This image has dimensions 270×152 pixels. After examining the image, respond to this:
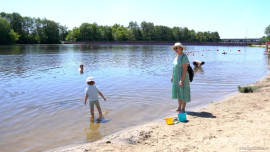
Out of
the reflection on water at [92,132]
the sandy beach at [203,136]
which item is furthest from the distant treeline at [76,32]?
the sandy beach at [203,136]

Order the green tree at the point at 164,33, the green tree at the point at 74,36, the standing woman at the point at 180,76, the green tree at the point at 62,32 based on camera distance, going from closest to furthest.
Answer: the standing woman at the point at 180,76 < the green tree at the point at 62,32 < the green tree at the point at 74,36 < the green tree at the point at 164,33

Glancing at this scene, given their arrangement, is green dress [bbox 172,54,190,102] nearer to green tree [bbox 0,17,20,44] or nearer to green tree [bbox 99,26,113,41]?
green tree [bbox 0,17,20,44]

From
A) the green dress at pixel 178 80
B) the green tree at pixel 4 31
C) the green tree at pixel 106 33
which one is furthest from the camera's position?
the green tree at pixel 106 33

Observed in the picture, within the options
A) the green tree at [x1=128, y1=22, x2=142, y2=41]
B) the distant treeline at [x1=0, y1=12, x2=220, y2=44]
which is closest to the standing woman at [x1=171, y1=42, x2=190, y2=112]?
the distant treeline at [x1=0, y1=12, x2=220, y2=44]

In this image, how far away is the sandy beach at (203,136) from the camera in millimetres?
4652

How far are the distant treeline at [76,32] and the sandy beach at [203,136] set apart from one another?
10164 cm

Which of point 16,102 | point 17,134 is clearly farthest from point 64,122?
point 16,102

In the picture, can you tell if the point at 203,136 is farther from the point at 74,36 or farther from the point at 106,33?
the point at 106,33

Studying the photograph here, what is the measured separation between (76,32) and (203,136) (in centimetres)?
15780

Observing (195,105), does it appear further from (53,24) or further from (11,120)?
(53,24)

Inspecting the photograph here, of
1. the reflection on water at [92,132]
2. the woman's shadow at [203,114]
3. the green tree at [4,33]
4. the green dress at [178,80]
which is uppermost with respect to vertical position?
the green tree at [4,33]

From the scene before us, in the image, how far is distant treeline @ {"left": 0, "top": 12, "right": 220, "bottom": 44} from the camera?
12388 centimetres

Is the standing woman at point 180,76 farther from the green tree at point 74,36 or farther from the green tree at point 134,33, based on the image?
the green tree at point 134,33

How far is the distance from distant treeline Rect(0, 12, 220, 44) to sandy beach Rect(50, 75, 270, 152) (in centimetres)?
10164
